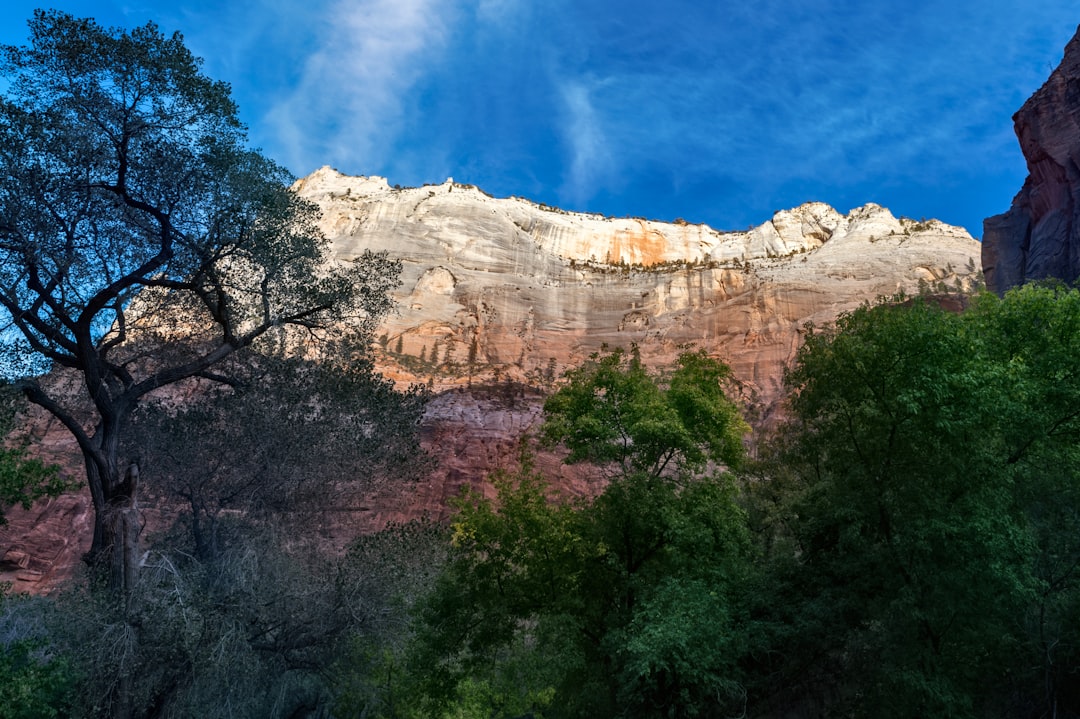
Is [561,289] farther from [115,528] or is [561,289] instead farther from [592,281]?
[115,528]

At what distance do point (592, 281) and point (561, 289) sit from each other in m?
3.44

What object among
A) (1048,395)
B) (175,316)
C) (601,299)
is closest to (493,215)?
(601,299)

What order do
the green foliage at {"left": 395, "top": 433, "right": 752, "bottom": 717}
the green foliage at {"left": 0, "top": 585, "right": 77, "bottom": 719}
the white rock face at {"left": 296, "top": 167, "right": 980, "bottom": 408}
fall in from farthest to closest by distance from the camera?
the white rock face at {"left": 296, "top": 167, "right": 980, "bottom": 408} → the green foliage at {"left": 395, "top": 433, "right": 752, "bottom": 717} → the green foliage at {"left": 0, "top": 585, "right": 77, "bottom": 719}

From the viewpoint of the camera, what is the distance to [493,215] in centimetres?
7794

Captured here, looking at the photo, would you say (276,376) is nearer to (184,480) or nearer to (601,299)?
(184,480)

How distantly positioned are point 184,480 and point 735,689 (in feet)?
41.0

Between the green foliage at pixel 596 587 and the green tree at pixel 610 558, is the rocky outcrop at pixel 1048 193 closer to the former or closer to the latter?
the green tree at pixel 610 558

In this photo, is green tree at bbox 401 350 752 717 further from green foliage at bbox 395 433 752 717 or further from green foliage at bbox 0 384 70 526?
green foliage at bbox 0 384 70 526

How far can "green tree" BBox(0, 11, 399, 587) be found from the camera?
1357cm

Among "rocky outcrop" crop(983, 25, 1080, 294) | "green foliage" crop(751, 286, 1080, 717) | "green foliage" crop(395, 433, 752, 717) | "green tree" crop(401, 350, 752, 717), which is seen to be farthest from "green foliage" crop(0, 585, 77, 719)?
"rocky outcrop" crop(983, 25, 1080, 294)

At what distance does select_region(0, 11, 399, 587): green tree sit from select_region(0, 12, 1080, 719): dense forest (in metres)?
0.06

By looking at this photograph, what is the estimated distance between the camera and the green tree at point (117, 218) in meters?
13.6

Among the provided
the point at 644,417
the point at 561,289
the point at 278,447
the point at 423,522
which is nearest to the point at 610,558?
the point at 644,417

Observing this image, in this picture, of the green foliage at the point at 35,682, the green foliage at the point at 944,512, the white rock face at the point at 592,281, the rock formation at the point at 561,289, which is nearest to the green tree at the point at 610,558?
the green foliage at the point at 944,512
